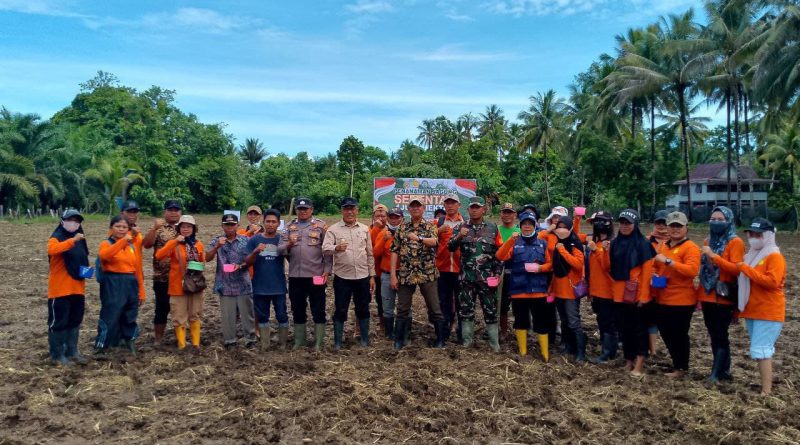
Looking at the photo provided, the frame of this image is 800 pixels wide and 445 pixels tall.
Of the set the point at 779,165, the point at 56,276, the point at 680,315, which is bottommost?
the point at 680,315

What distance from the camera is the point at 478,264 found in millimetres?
6430

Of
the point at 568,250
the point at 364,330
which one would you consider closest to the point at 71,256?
the point at 364,330

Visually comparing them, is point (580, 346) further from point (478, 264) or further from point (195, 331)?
point (195, 331)

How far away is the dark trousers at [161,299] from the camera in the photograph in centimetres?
662

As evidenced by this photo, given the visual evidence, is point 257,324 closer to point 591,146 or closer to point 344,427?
point 344,427

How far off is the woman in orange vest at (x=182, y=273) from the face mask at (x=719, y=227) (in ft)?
17.6

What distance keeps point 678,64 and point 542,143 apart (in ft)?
52.9

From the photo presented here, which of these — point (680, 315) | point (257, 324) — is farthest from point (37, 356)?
point (680, 315)

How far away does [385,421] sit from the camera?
4621mm

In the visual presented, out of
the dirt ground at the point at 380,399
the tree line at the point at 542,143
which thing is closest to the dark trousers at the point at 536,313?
the dirt ground at the point at 380,399

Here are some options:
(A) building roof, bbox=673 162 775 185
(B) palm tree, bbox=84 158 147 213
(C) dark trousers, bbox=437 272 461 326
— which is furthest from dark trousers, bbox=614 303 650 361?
(A) building roof, bbox=673 162 775 185

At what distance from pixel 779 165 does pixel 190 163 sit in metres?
44.7

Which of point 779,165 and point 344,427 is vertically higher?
point 779,165

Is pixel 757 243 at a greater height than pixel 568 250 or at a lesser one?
greater
